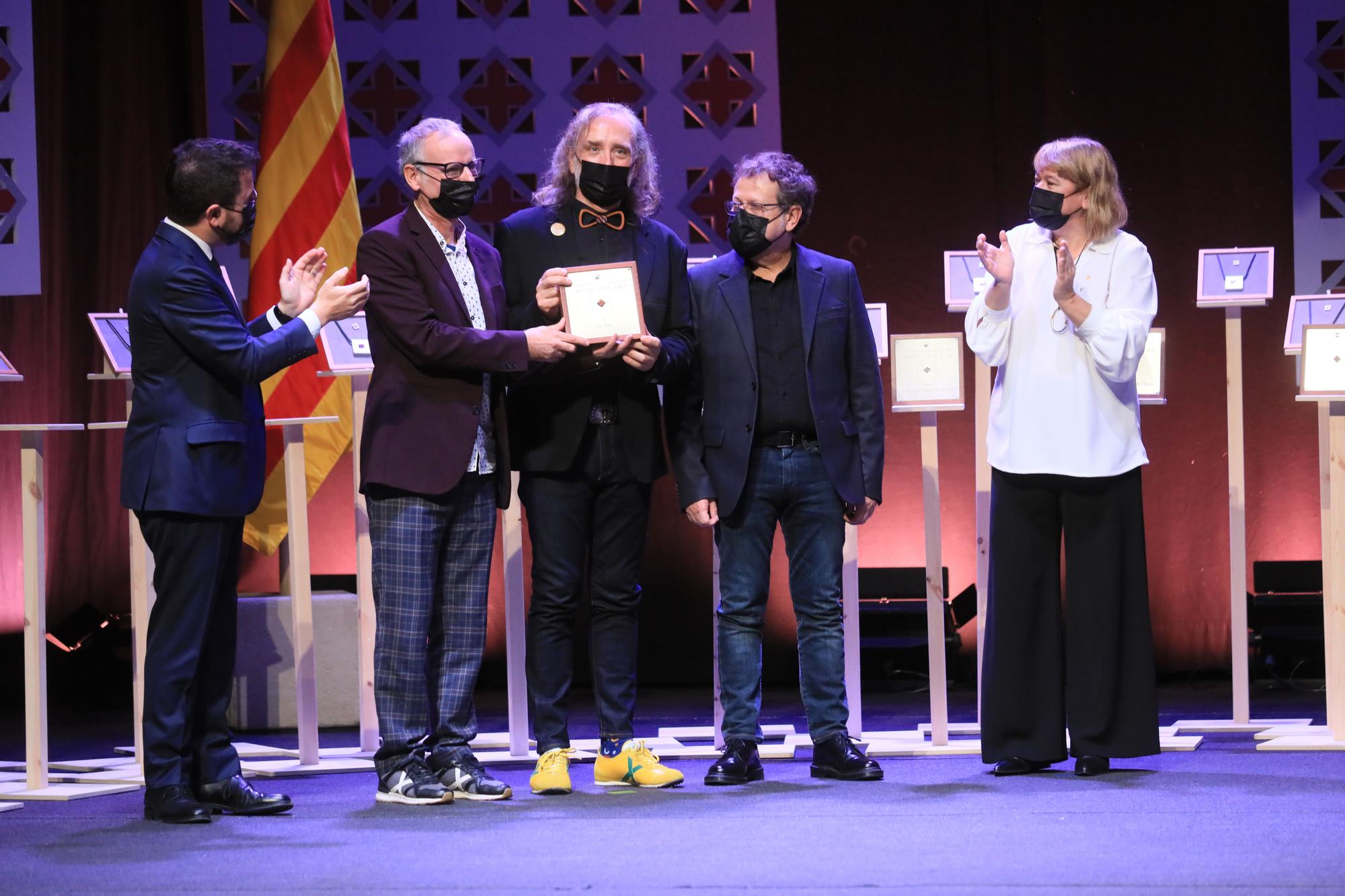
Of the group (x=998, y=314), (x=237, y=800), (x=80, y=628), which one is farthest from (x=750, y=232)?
(x=80, y=628)

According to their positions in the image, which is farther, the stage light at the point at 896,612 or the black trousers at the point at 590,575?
the stage light at the point at 896,612

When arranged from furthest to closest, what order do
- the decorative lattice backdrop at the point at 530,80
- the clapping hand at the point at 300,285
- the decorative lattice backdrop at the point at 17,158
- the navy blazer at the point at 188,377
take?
the decorative lattice backdrop at the point at 530,80, the decorative lattice backdrop at the point at 17,158, the clapping hand at the point at 300,285, the navy blazer at the point at 188,377

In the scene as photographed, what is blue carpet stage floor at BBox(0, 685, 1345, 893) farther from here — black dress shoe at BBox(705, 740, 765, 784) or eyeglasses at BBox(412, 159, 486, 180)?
eyeglasses at BBox(412, 159, 486, 180)

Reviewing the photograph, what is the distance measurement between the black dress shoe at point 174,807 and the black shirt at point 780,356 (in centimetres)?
162

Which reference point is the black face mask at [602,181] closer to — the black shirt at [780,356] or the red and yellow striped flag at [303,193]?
the black shirt at [780,356]

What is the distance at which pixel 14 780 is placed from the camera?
4.03 m

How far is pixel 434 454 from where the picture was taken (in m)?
3.37

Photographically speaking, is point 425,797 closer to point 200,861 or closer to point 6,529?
point 200,861

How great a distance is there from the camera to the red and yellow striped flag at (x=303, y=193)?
Answer: 5.45 meters

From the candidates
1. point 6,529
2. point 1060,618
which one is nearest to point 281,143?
point 6,529

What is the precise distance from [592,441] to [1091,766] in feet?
4.93

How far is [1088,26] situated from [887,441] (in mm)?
1922

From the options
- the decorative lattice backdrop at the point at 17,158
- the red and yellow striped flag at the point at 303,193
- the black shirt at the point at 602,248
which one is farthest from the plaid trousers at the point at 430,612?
the decorative lattice backdrop at the point at 17,158

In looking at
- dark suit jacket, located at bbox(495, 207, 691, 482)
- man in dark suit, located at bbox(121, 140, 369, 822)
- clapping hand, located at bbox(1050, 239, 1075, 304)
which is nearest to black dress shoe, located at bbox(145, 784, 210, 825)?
man in dark suit, located at bbox(121, 140, 369, 822)
